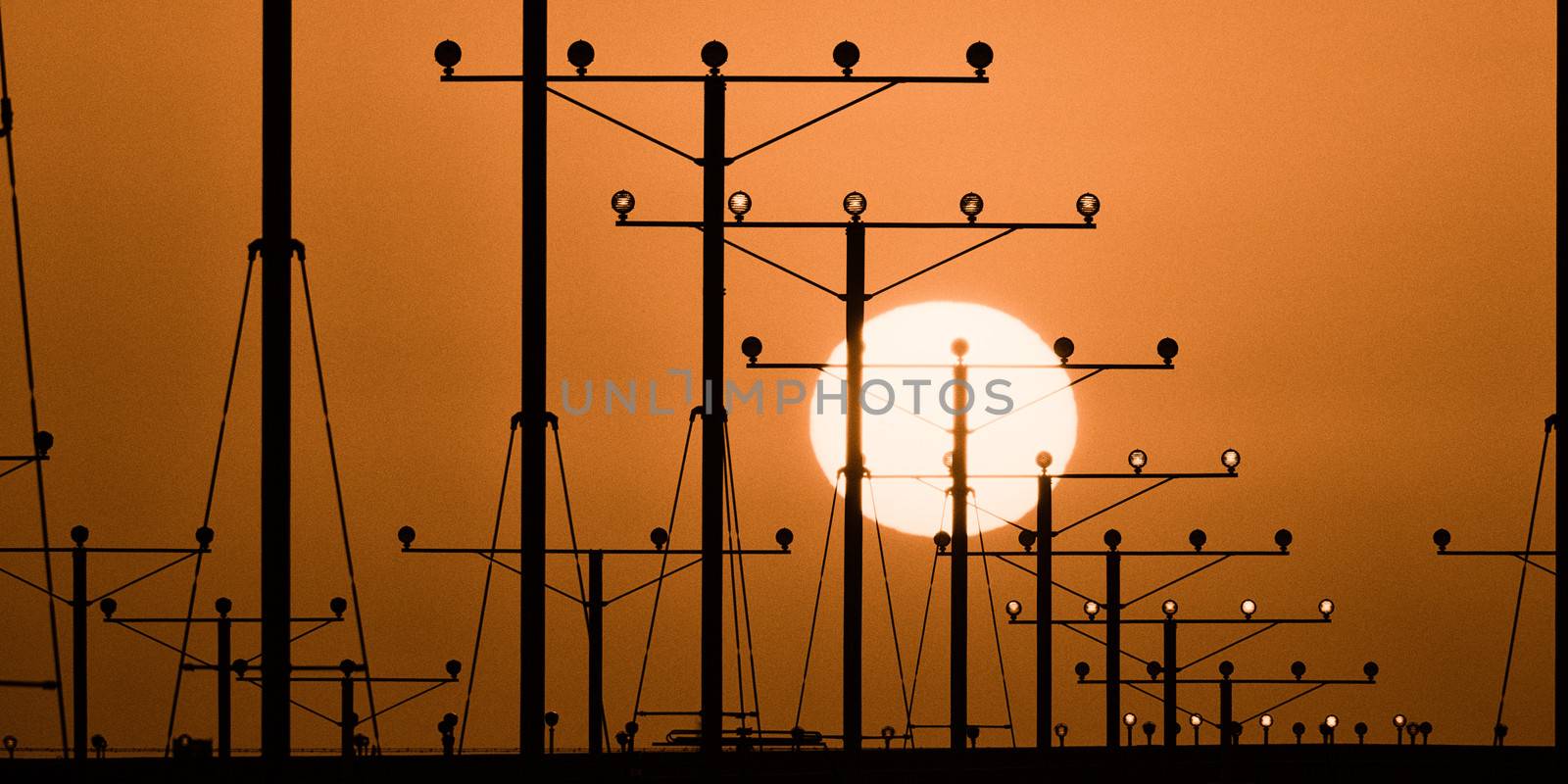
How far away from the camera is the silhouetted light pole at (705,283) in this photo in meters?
21.4

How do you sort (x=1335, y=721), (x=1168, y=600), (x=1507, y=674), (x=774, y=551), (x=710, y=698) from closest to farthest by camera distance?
(x=710, y=698), (x=1507, y=674), (x=774, y=551), (x=1168, y=600), (x=1335, y=721)

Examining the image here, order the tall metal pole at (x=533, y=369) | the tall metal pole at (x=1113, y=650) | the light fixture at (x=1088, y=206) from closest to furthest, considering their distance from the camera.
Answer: the tall metal pole at (x=533, y=369), the light fixture at (x=1088, y=206), the tall metal pole at (x=1113, y=650)

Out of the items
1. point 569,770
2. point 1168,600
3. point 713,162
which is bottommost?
point 569,770

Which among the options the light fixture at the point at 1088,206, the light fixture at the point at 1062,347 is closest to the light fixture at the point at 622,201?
the light fixture at the point at 1088,206

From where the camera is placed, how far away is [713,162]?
24125 mm

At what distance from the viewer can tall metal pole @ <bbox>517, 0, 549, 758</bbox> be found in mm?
21172

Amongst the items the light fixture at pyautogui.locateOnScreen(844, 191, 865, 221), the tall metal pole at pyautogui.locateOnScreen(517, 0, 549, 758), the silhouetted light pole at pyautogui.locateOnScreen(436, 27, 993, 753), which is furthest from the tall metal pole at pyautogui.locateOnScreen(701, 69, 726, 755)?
the light fixture at pyautogui.locateOnScreen(844, 191, 865, 221)

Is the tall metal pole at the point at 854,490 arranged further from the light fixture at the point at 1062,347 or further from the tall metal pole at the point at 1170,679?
the tall metal pole at the point at 1170,679

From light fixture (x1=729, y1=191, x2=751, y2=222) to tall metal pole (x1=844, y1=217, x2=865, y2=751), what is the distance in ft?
9.74

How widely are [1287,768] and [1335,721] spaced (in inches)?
730

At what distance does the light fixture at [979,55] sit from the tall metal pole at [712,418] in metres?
2.22

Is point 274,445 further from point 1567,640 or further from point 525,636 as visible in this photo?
point 1567,640

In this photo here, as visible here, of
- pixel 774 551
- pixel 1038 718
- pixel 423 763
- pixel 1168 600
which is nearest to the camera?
pixel 774 551

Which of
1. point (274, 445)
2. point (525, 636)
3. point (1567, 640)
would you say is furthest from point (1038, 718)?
point (274, 445)
